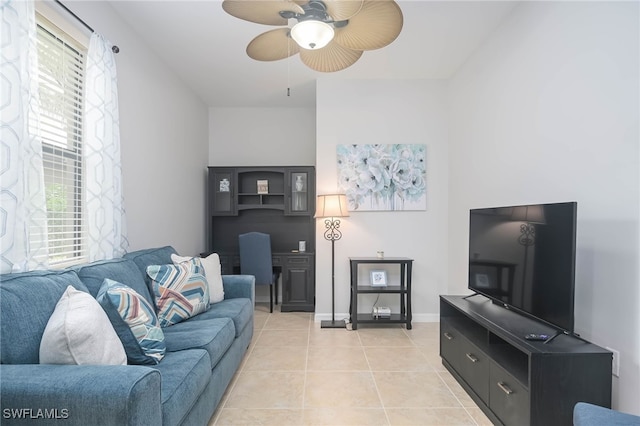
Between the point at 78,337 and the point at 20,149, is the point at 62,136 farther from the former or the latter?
the point at 78,337

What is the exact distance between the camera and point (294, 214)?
15.3 ft

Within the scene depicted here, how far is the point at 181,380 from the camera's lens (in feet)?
4.99

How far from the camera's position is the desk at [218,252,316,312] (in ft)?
14.4

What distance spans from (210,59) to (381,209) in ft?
8.17

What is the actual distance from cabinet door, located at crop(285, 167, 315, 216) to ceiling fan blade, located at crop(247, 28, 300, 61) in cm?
251

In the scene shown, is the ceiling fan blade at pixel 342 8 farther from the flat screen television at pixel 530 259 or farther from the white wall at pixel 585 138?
the flat screen television at pixel 530 259

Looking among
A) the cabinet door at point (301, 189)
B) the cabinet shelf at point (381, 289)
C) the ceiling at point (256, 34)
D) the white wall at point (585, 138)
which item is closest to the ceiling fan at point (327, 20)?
the ceiling at point (256, 34)

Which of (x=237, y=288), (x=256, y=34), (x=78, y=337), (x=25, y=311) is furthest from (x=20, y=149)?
(x=256, y=34)

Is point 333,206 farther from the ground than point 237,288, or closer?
farther from the ground

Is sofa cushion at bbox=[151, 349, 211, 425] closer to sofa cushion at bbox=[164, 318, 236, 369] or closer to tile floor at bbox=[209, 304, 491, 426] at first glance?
sofa cushion at bbox=[164, 318, 236, 369]

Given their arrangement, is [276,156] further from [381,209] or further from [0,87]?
[0,87]

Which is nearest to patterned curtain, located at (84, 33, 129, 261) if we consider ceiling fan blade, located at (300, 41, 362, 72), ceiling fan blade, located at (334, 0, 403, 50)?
ceiling fan blade, located at (300, 41, 362, 72)

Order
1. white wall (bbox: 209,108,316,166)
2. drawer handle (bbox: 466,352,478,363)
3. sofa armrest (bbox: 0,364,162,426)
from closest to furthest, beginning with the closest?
sofa armrest (bbox: 0,364,162,426) → drawer handle (bbox: 466,352,478,363) → white wall (bbox: 209,108,316,166)

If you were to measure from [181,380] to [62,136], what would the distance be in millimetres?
1726
